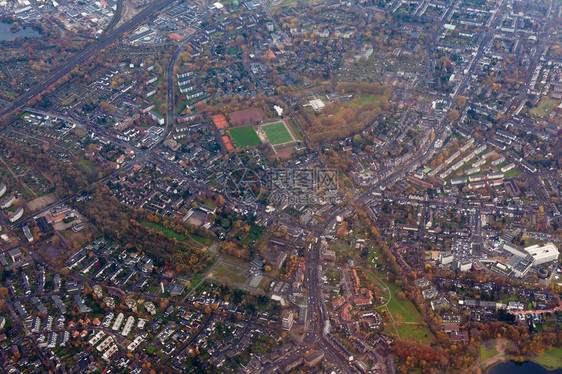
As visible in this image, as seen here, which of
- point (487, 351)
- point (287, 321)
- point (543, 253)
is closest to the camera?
point (487, 351)

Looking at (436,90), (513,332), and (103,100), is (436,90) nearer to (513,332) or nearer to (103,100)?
(513,332)

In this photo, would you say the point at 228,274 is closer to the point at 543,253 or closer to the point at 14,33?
the point at 543,253

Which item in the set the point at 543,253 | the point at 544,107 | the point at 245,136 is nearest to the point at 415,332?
the point at 543,253

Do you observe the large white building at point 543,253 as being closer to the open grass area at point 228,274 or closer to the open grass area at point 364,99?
the open grass area at point 228,274

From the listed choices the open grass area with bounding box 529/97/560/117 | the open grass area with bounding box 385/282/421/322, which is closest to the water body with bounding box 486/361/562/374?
the open grass area with bounding box 385/282/421/322

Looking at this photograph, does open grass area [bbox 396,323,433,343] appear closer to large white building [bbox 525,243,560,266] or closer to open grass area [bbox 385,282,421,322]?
open grass area [bbox 385,282,421,322]

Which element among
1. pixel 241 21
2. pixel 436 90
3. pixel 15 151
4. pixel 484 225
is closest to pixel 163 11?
pixel 241 21
